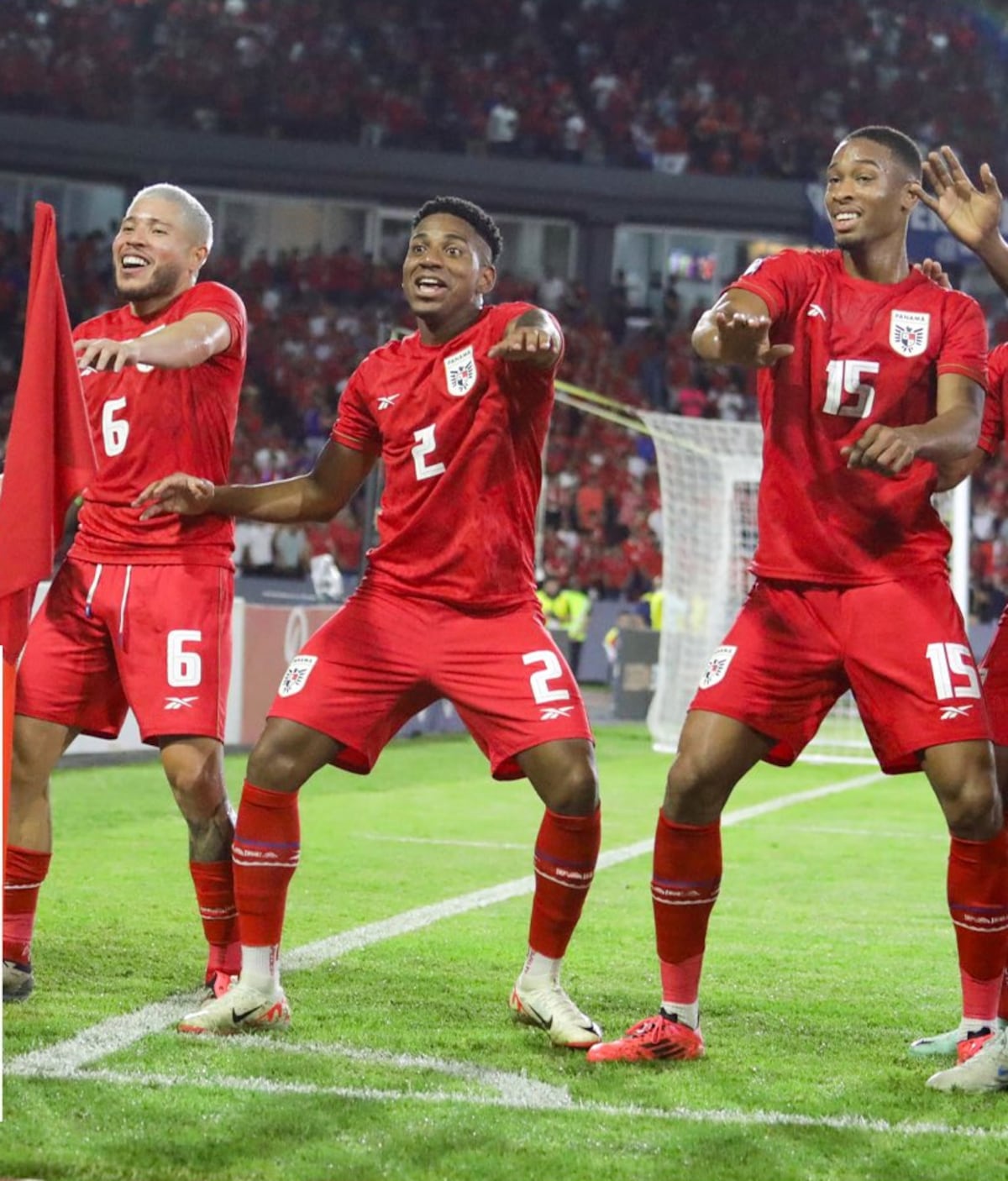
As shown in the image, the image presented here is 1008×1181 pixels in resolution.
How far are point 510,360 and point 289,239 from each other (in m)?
29.0

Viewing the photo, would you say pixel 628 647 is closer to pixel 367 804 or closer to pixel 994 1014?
pixel 367 804

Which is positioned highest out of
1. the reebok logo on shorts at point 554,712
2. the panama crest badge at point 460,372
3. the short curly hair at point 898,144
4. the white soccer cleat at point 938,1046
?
the short curly hair at point 898,144

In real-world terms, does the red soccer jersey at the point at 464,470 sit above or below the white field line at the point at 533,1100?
above

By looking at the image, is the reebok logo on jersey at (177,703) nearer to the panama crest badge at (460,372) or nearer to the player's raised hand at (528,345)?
the panama crest badge at (460,372)

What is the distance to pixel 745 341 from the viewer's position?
4488 mm

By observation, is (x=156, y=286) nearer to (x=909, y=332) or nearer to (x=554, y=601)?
(x=909, y=332)

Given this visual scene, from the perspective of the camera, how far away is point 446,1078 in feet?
14.3

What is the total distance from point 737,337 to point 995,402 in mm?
1147

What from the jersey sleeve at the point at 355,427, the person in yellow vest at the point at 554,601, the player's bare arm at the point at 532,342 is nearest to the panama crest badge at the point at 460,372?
the player's bare arm at the point at 532,342

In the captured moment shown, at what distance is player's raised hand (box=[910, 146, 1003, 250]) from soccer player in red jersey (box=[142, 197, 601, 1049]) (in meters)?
1.09

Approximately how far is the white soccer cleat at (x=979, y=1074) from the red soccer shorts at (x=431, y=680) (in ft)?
4.26

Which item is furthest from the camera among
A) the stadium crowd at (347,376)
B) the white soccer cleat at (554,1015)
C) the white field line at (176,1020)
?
the stadium crowd at (347,376)

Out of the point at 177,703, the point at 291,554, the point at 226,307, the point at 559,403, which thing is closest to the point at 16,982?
the point at 177,703

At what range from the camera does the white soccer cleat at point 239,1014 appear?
15.8 ft
